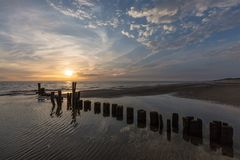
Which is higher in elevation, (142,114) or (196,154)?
(142,114)

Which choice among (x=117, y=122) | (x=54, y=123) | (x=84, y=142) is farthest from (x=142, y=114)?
(x=54, y=123)

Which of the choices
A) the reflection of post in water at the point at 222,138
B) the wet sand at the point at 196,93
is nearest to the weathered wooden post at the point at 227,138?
the reflection of post in water at the point at 222,138

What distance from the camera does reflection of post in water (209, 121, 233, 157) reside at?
8.31 metres

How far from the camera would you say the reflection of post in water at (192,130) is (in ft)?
31.3

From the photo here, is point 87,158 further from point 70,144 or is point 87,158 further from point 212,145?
point 212,145

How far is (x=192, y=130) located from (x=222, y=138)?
4.73ft

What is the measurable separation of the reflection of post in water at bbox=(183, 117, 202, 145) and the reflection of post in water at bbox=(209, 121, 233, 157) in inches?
26.1

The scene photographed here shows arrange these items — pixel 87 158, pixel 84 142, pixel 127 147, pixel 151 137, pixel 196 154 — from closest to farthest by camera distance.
Answer: 1. pixel 87 158
2. pixel 196 154
3. pixel 127 147
4. pixel 84 142
5. pixel 151 137

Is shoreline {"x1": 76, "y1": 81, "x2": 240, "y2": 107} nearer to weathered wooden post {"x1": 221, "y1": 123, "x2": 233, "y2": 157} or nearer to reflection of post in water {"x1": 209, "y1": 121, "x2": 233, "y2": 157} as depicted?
reflection of post in water {"x1": 209, "y1": 121, "x2": 233, "y2": 157}

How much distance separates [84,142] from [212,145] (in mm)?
5474

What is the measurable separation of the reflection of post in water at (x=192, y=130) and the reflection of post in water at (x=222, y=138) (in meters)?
0.66

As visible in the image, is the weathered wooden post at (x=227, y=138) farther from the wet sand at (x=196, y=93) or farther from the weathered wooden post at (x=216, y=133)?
the wet sand at (x=196, y=93)

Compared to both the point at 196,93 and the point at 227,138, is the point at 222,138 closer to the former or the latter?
the point at 227,138

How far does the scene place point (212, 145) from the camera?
864 cm
